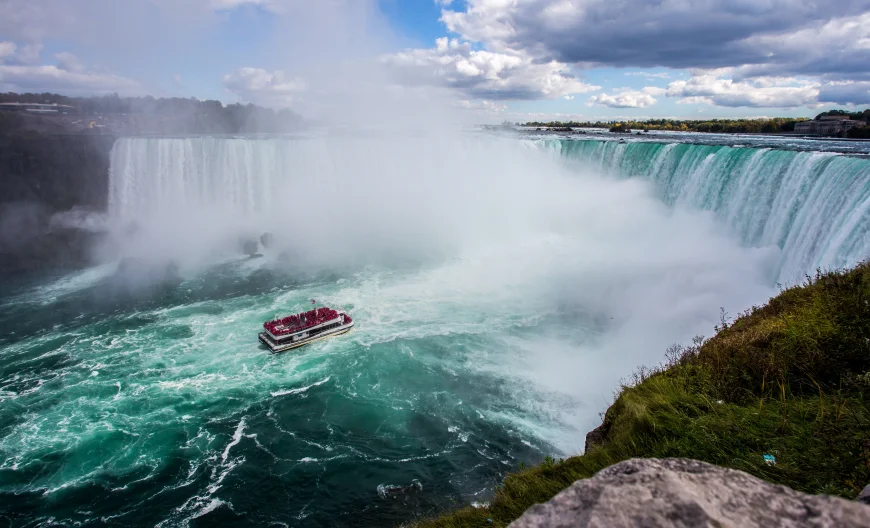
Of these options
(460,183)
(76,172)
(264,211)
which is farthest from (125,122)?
(460,183)

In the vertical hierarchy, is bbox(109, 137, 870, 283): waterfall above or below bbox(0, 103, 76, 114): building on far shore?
below

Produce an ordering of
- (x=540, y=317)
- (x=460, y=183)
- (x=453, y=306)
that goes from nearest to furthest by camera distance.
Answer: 1. (x=540, y=317)
2. (x=453, y=306)
3. (x=460, y=183)

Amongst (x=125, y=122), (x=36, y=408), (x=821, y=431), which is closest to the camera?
(x=821, y=431)

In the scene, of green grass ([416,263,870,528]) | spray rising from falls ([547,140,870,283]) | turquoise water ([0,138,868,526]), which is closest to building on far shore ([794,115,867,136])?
spray rising from falls ([547,140,870,283])

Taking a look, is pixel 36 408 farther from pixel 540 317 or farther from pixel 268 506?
pixel 540 317

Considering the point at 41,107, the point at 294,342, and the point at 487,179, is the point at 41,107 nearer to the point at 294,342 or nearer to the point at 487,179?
the point at 487,179

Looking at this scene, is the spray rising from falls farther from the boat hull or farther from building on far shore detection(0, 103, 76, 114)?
building on far shore detection(0, 103, 76, 114)

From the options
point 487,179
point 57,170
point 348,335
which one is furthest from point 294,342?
point 57,170

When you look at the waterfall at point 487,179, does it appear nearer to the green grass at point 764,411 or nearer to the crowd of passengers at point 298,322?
the green grass at point 764,411
